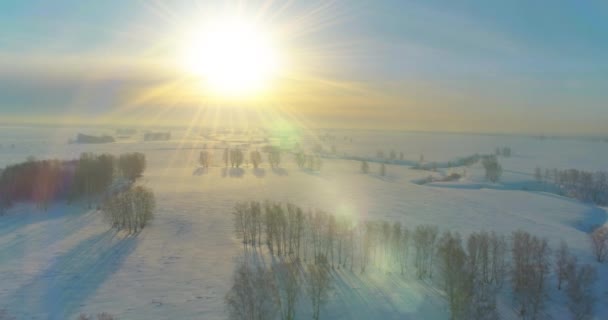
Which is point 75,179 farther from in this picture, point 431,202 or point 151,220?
point 431,202

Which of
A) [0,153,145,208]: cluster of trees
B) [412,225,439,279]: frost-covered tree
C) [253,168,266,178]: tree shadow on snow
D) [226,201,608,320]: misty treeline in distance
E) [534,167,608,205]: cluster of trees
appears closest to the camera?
[226,201,608,320]: misty treeline in distance

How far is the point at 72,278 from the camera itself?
27703mm

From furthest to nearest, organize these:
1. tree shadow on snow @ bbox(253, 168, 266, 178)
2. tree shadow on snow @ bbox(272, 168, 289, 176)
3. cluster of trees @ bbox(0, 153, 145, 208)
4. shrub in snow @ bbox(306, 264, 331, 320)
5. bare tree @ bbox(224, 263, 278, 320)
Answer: tree shadow on snow @ bbox(272, 168, 289, 176) → tree shadow on snow @ bbox(253, 168, 266, 178) → cluster of trees @ bbox(0, 153, 145, 208) → shrub in snow @ bbox(306, 264, 331, 320) → bare tree @ bbox(224, 263, 278, 320)

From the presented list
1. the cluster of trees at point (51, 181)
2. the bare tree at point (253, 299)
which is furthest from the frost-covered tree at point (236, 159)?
the bare tree at point (253, 299)

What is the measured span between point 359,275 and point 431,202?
37813 mm

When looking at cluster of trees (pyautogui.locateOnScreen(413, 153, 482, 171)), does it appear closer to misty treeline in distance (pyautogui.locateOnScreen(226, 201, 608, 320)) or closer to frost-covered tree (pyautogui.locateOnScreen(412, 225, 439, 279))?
misty treeline in distance (pyautogui.locateOnScreen(226, 201, 608, 320))

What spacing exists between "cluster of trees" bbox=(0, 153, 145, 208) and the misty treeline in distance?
32.9m

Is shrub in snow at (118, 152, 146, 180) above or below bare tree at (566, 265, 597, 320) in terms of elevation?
above

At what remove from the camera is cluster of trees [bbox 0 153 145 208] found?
50.7 meters

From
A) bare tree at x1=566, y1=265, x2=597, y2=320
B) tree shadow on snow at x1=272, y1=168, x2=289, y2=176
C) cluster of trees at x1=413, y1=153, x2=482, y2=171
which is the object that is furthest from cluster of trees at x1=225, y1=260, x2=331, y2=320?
cluster of trees at x1=413, y1=153, x2=482, y2=171

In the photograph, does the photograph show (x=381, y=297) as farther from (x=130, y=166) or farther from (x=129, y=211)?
(x=130, y=166)

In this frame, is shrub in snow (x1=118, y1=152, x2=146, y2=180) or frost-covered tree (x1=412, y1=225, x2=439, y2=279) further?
shrub in snow (x1=118, y1=152, x2=146, y2=180)

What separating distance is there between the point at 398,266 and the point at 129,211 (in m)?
32.3

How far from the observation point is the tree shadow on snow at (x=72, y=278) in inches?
912
